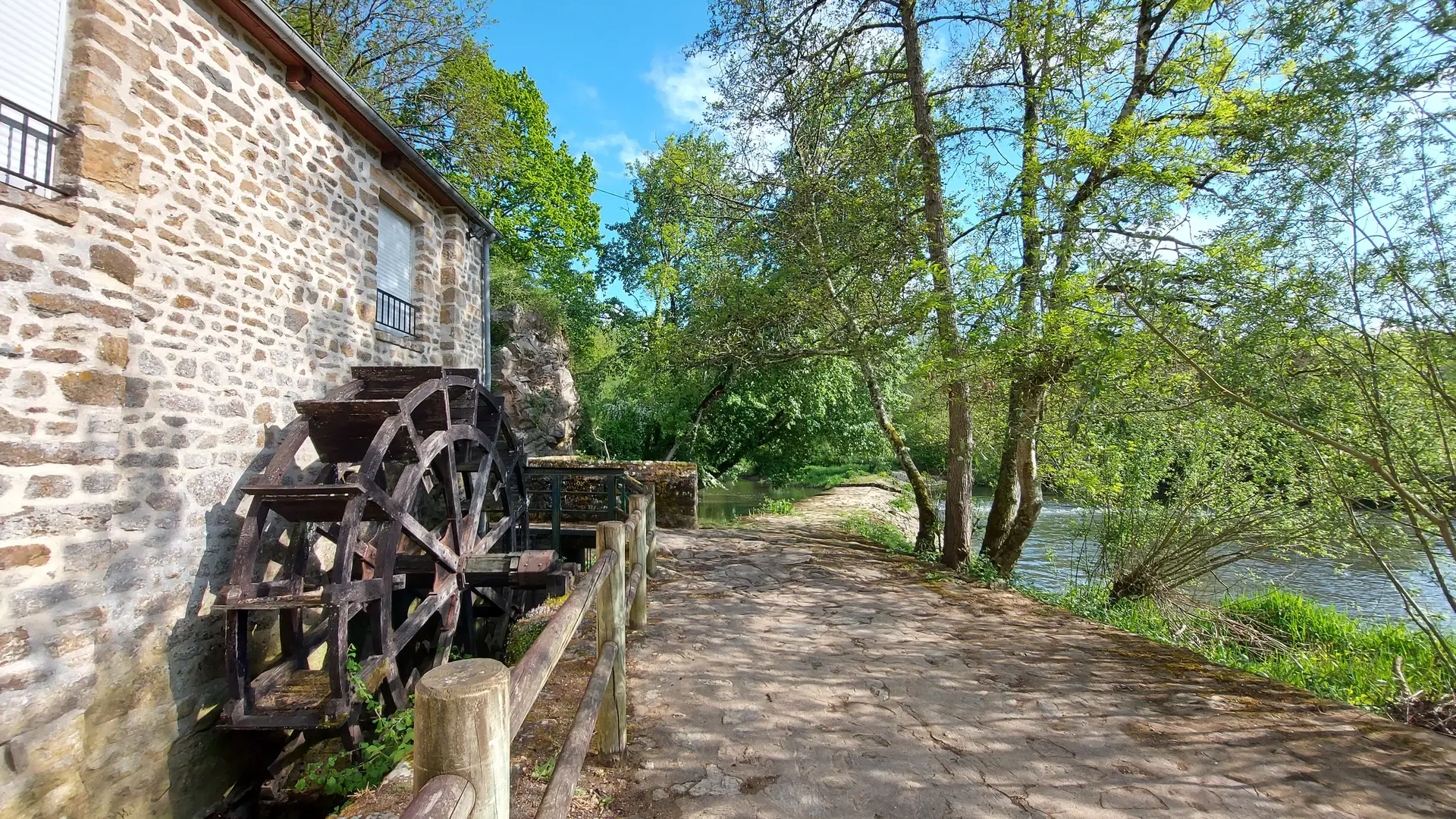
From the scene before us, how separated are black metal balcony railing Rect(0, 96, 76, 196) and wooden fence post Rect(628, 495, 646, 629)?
330 cm

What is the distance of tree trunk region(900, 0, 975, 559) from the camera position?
246 inches

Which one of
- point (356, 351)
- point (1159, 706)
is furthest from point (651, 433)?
point (1159, 706)

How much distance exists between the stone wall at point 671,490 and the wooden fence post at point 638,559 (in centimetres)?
514

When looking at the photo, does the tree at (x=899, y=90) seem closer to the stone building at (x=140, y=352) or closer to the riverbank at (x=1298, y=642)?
the riverbank at (x=1298, y=642)

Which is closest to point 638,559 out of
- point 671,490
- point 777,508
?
point 671,490

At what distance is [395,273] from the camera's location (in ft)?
19.3

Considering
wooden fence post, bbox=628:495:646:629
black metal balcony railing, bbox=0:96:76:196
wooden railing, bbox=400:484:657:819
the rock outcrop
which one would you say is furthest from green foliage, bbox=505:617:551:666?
the rock outcrop

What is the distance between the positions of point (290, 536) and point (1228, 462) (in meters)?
7.67

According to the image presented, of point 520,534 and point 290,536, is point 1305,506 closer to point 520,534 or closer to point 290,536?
point 520,534

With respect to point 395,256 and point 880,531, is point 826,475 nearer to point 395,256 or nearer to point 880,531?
point 880,531

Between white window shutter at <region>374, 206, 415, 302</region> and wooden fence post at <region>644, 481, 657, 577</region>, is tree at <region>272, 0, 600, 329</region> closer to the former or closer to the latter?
white window shutter at <region>374, 206, 415, 302</region>

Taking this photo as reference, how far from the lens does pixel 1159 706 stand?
3.34m

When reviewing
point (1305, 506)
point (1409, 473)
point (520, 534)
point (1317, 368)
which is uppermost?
point (1317, 368)

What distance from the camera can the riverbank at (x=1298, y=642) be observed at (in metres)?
3.62
